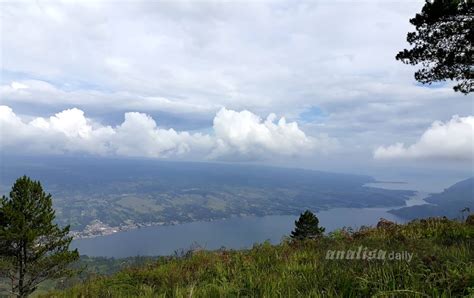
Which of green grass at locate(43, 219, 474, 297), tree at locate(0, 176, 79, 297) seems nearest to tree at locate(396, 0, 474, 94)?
green grass at locate(43, 219, 474, 297)

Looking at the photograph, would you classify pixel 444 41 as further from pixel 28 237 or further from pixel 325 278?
pixel 28 237

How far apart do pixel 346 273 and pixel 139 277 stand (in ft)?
15.0

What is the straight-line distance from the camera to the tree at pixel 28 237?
32.0m

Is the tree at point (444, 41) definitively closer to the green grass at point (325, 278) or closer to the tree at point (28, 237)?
the green grass at point (325, 278)

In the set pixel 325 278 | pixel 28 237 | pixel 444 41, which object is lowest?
pixel 28 237

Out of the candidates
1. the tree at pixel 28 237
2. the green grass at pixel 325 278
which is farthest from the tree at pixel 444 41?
the tree at pixel 28 237

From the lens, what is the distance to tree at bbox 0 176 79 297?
3197 centimetres

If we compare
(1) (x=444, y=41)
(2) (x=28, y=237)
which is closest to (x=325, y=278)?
(1) (x=444, y=41)

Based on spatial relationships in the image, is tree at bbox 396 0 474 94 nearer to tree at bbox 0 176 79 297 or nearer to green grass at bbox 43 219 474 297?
green grass at bbox 43 219 474 297

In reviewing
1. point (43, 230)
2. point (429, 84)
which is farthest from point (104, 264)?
point (429, 84)

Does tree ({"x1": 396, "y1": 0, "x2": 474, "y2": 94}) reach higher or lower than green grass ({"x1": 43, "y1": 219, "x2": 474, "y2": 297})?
higher

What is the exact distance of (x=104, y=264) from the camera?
178 meters

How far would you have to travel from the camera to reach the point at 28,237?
105 feet

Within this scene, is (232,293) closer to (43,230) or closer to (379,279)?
(379,279)
